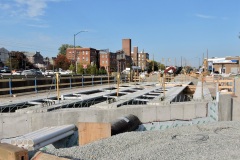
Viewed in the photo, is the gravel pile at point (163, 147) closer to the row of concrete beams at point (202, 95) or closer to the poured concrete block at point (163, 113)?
the poured concrete block at point (163, 113)

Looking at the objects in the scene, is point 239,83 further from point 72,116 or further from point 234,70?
point 234,70

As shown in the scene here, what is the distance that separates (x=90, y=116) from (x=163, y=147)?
4.63 meters

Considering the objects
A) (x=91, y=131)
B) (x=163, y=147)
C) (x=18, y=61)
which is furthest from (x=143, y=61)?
(x=163, y=147)

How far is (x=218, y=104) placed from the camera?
1252 centimetres

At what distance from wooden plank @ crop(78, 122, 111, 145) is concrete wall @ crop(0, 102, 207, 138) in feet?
8.75

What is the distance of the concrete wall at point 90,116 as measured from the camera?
10164 millimetres

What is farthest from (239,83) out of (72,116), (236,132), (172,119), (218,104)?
(72,116)

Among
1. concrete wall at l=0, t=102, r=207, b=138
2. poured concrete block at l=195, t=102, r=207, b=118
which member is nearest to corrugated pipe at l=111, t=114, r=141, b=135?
concrete wall at l=0, t=102, r=207, b=138

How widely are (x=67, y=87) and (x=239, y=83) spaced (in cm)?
1479

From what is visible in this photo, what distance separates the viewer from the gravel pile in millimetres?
6211

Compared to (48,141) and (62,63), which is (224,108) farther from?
(62,63)

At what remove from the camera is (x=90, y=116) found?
10930 millimetres

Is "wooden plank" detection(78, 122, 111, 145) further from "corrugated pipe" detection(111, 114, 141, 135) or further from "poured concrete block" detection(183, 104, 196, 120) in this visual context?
"poured concrete block" detection(183, 104, 196, 120)

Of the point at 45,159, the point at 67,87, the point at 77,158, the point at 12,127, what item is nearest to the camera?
the point at 45,159
